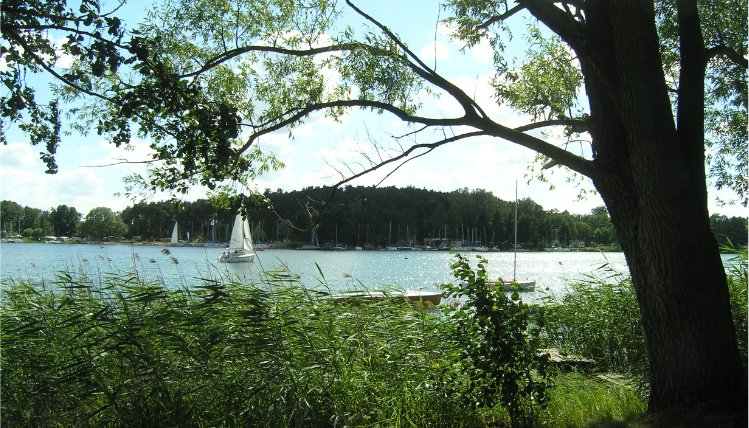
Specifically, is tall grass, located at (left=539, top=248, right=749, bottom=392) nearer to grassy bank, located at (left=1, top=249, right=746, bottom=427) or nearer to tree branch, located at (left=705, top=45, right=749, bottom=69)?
grassy bank, located at (left=1, top=249, right=746, bottom=427)

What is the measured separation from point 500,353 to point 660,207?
164 centimetres

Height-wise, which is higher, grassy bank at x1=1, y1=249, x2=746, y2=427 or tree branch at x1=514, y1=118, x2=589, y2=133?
tree branch at x1=514, y1=118, x2=589, y2=133

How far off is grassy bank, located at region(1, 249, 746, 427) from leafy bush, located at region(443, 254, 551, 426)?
171 millimetres

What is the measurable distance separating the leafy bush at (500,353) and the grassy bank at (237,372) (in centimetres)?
17

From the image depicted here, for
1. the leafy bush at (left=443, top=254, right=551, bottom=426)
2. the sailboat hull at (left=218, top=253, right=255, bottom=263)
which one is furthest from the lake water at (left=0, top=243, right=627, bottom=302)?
the leafy bush at (left=443, top=254, right=551, bottom=426)

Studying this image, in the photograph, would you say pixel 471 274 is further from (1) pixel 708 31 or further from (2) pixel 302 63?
(1) pixel 708 31

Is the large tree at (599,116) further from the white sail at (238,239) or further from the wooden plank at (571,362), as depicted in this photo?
the white sail at (238,239)

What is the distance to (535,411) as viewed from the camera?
186 inches

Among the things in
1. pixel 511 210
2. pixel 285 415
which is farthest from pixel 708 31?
→ pixel 511 210

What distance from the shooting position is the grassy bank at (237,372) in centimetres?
451

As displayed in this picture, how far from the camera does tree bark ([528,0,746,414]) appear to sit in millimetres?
4172

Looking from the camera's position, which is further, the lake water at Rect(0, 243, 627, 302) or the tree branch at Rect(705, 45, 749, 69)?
the lake water at Rect(0, 243, 627, 302)

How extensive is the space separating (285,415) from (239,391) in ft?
1.84

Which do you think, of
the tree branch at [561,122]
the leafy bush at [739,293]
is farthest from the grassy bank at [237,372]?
the tree branch at [561,122]
